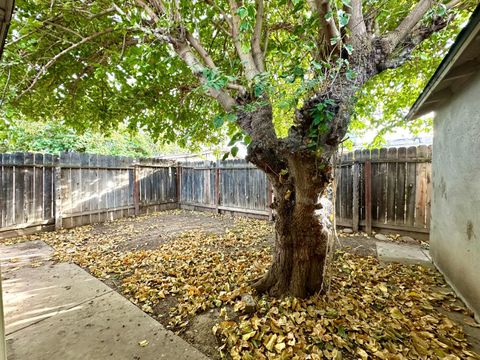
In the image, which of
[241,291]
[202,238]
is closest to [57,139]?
[202,238]

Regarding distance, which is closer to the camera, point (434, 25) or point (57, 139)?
point (434, 25)

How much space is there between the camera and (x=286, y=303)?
204cm

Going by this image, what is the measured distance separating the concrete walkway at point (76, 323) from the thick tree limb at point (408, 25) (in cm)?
322

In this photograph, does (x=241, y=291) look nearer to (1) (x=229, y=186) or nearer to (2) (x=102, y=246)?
(2) (x=102, y=246)

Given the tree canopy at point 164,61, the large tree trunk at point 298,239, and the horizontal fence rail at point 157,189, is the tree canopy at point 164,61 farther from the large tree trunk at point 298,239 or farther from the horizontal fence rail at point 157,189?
the horizontal fence rail at point 157,189

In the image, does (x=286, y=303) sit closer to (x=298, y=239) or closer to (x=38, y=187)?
(x=298, y=239)

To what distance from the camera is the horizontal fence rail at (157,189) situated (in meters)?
4.13

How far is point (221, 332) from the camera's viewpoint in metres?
1.80

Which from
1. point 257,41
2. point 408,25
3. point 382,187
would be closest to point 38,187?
point 257,41

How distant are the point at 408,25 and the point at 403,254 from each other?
10.5 feet

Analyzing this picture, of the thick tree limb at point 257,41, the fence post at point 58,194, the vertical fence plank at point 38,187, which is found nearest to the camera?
the thick tree limb at point 257,41

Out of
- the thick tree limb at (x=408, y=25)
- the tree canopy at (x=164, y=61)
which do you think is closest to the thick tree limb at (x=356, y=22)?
the tree canopy at (x=164, y=61)

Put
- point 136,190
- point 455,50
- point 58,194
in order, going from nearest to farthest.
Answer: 1. point 455,50
2. point 58,194
3. point 136,190

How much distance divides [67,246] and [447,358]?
18.1 ft
